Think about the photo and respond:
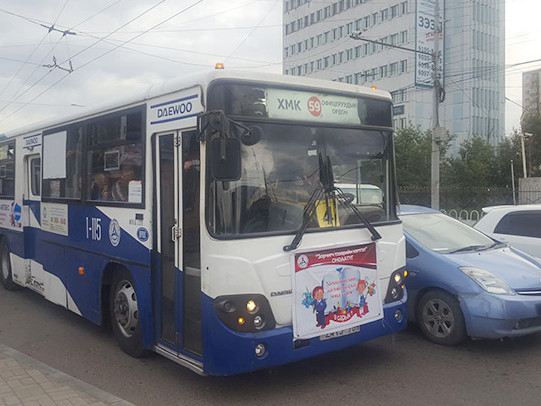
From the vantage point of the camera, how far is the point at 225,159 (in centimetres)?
442

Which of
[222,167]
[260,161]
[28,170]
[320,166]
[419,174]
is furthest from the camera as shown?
[419,174]

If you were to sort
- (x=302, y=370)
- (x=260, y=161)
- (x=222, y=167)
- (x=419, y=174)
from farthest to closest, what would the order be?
(x=419, y=174), (x=302, y=370), (x=260, y=161), (x=222, y=167)

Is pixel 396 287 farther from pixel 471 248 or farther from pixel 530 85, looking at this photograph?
pixel 530 85

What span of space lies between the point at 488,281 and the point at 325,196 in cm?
225

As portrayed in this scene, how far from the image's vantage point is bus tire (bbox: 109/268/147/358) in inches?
231

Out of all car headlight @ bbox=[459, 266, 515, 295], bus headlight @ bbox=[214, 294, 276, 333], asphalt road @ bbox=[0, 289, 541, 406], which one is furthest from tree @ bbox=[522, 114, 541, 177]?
bus headlight @ bbox=[214, 294, 276, 333]

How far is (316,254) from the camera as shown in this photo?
4969 mm

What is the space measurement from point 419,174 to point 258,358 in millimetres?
34905

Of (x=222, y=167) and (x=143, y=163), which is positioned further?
(x=143, y=163)

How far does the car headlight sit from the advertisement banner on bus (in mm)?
1373

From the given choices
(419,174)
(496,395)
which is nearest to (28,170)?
(496,395)

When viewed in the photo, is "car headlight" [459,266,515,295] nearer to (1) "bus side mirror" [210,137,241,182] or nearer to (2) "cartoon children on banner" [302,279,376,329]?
(2) "cartoon children on banner" [302,279,376,329]

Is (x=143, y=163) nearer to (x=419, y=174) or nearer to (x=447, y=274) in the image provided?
(x=447, y=274)

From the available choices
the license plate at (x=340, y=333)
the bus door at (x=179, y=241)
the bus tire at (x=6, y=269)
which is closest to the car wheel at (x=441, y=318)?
the license plate at (x=340, y=333)
